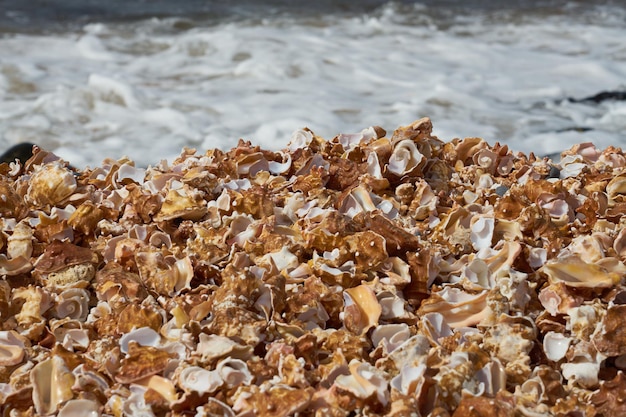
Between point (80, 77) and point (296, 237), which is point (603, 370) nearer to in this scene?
point (296, 237)

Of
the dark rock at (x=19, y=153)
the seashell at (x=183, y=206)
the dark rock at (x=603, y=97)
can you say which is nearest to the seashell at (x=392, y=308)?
the seashell at (x=183, y=206)

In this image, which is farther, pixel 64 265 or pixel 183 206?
pixel 183 206

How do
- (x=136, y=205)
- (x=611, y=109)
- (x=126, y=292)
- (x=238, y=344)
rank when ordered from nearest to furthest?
1. (x=238, y=344)
2. (x=126, y=292)
3. (x=136, y=205)
4. (x=611, y=109)

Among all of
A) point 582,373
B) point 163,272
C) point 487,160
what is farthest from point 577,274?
point 163,272

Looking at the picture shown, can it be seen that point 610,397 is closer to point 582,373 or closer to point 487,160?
point 582,373

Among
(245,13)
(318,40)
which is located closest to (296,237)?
(318,40)

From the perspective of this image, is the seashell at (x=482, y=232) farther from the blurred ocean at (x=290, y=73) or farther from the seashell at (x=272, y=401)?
the blurred ocean at (x=290, y=73)
